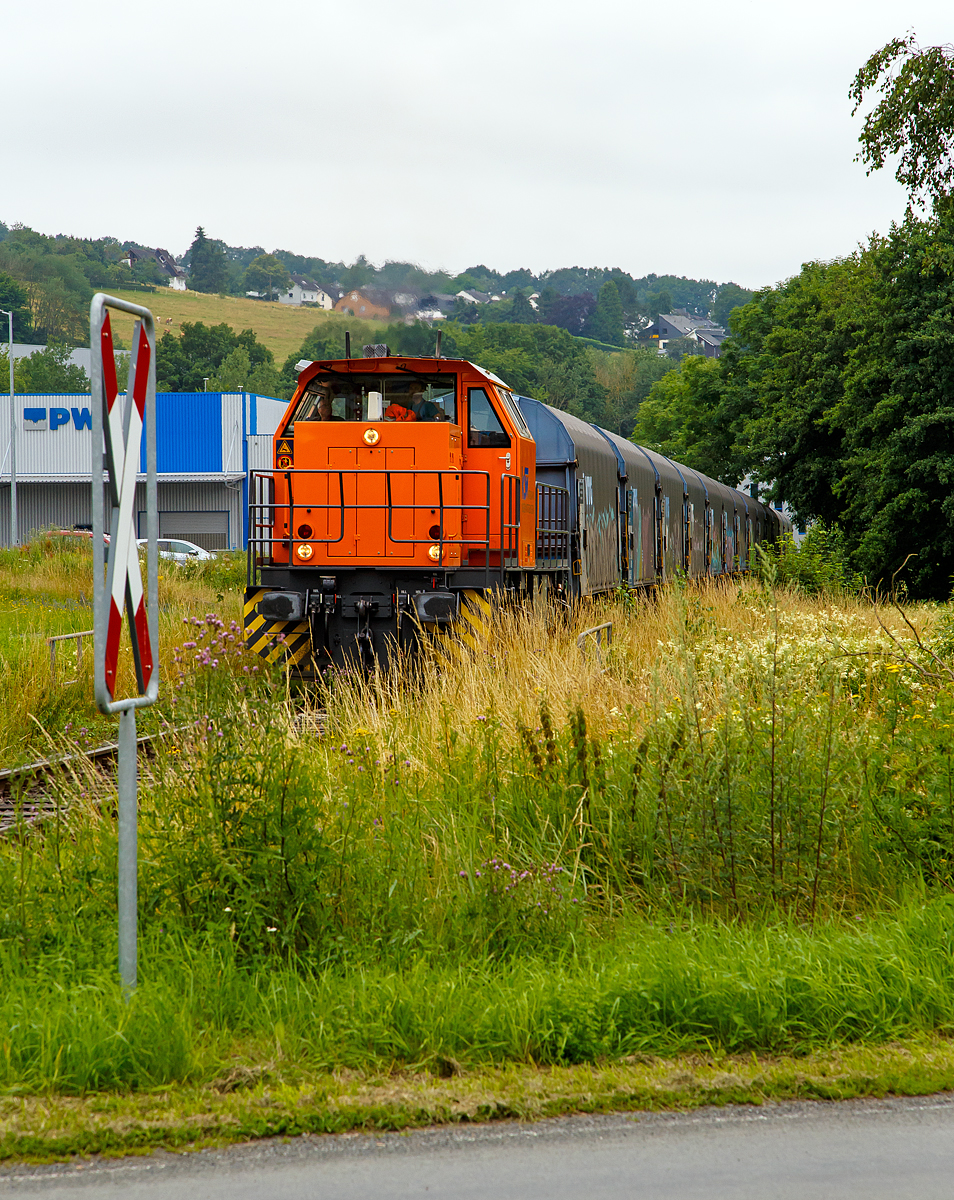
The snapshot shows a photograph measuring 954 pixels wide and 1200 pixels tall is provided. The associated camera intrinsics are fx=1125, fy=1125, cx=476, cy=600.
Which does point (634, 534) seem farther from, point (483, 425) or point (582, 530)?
point (483, 425)

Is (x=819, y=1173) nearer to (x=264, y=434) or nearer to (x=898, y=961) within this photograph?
(x=898, y=961)

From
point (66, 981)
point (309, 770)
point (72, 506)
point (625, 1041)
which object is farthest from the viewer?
point (72, 506)

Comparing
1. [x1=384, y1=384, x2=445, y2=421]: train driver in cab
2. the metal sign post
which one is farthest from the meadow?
[x1=384, y1=384, x2=445, y2=421]: train driver in cab

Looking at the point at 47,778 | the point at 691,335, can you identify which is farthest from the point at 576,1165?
the point at 691,335

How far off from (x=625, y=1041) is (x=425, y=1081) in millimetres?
734

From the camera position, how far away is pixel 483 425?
12.4 m

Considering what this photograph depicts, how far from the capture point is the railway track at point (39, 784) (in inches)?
231

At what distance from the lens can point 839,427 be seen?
33.8m

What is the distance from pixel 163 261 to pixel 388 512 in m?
147

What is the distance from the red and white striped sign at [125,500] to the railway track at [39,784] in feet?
5.82

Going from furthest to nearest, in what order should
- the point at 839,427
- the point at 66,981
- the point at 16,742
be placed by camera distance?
the point at 839,427 → the point at 16,742 → the point at 66,981

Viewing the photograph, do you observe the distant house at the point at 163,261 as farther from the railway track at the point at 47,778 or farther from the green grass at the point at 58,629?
the railway track at the point at 47,778

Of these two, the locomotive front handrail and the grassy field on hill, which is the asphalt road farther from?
the grassy field on hill

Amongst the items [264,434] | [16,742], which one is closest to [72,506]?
[264,434]
